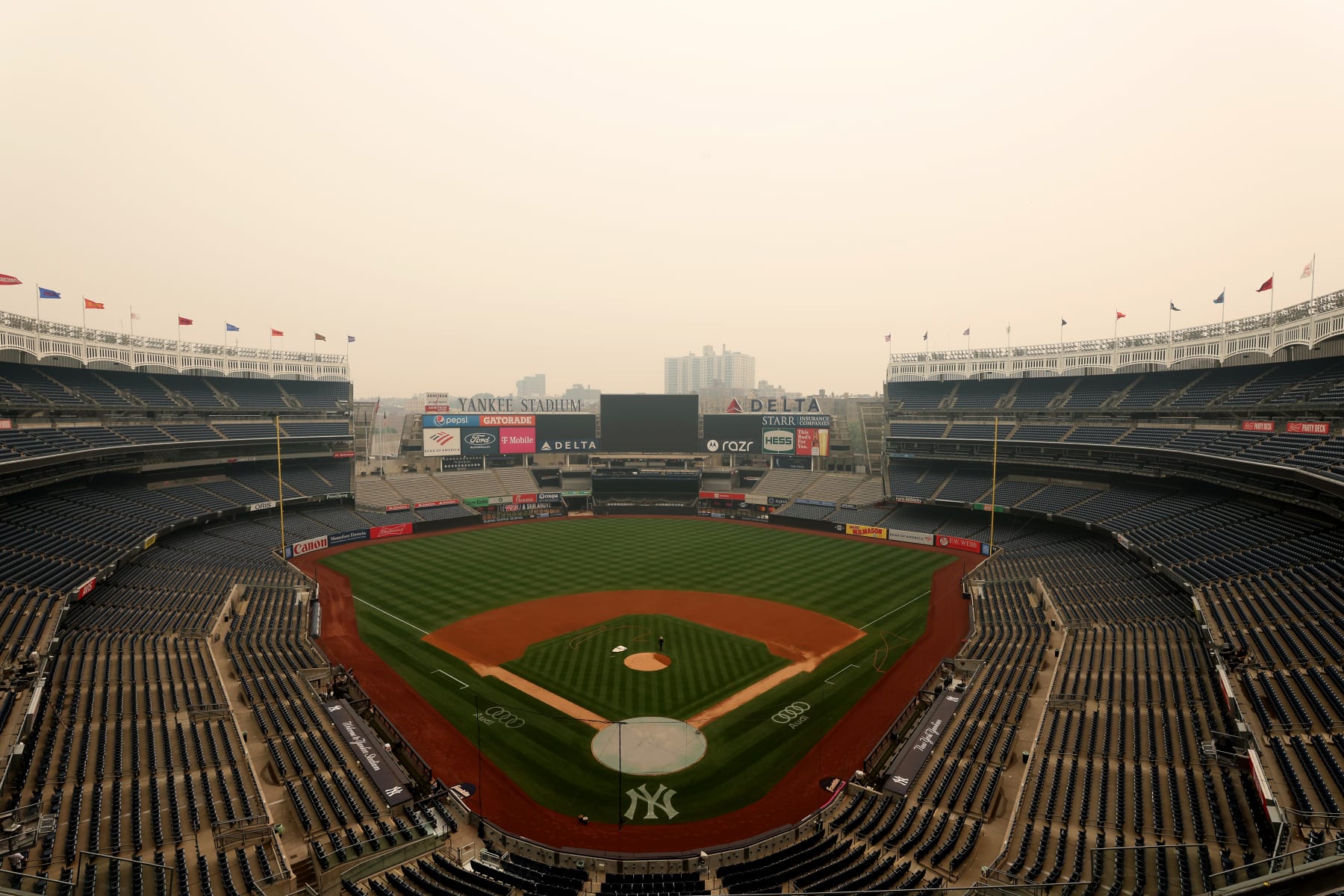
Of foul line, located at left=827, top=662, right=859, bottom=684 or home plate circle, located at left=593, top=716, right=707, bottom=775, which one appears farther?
foul line, located at left=827, top=662, right=859, bottom=684

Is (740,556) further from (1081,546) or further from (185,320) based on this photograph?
(185,320)

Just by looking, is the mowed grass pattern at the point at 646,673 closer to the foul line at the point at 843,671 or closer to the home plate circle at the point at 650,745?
the home plate circle at the point at 650,745

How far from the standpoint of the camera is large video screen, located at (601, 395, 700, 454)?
254ft

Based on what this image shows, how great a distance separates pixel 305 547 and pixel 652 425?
127 ft

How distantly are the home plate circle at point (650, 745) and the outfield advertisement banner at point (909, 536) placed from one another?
38584 mm

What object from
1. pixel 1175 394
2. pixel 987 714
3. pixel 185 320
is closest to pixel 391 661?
pixel 987 714

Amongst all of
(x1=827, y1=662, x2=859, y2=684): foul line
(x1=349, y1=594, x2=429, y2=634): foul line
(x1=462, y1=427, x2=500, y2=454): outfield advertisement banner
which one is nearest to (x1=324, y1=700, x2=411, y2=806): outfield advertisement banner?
(x1=349, y1=594, x2=429, y2=634): foul line

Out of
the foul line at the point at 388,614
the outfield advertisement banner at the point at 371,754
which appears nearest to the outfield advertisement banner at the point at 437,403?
the foul line at the point at 388,614

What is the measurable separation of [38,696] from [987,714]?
32922 millimetres

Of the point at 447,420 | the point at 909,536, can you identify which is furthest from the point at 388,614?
the point at 909,536

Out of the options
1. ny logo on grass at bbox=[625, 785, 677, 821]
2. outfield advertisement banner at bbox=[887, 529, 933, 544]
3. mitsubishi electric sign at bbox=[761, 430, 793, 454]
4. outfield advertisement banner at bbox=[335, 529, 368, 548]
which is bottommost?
ny logo on grass at bbox=[625, 785, 677, 821]

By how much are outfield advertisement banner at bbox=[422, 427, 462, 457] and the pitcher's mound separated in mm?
48466

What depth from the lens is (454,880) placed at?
1627 centimetres

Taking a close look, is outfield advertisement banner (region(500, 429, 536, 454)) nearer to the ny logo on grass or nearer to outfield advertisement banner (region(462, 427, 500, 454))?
outfield advertisement banner (region(462, 427, 500, 454))
